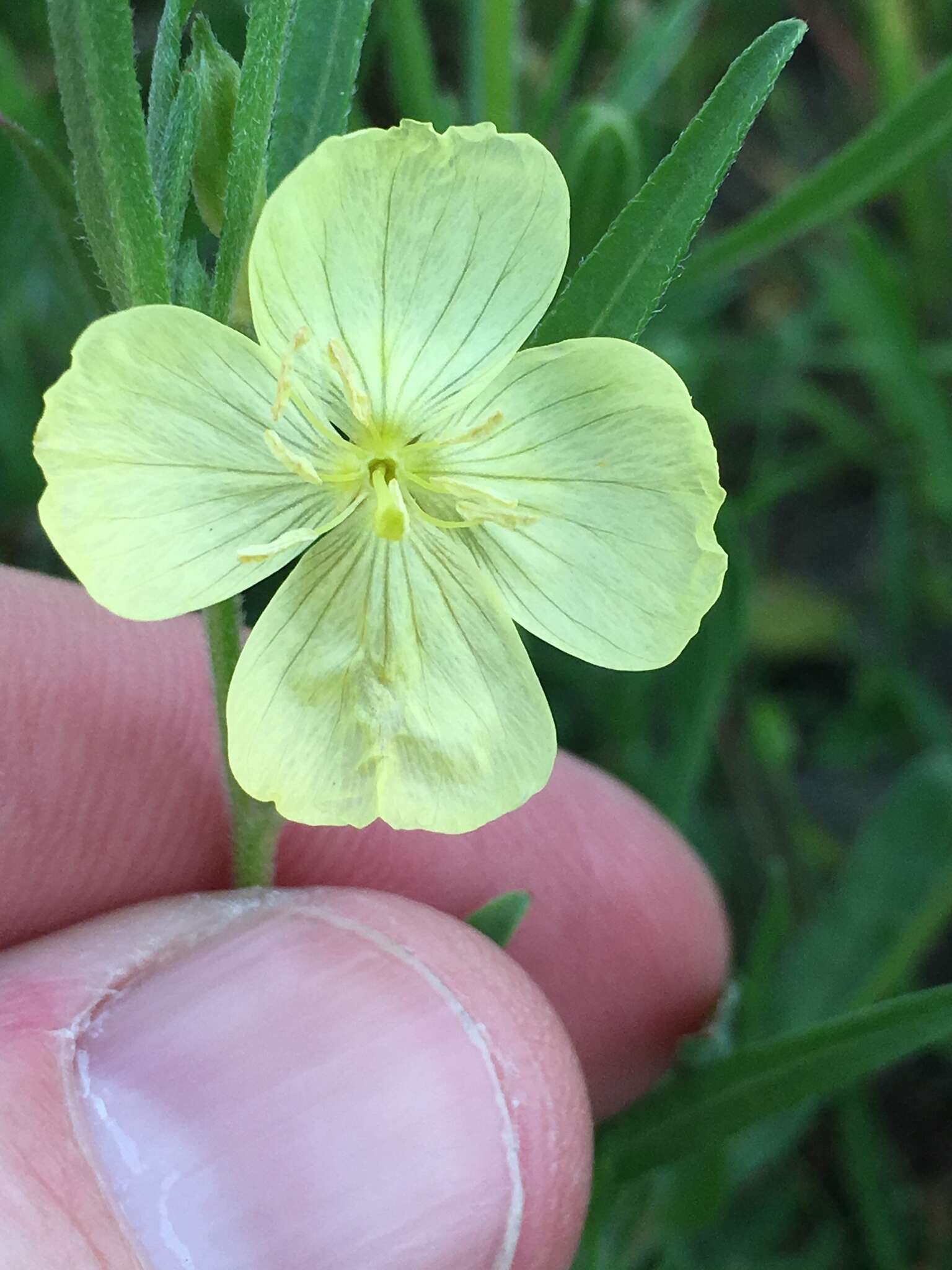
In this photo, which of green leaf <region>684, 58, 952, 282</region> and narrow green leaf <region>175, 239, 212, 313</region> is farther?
green leaf <region>684, 58, 952, 282</region>

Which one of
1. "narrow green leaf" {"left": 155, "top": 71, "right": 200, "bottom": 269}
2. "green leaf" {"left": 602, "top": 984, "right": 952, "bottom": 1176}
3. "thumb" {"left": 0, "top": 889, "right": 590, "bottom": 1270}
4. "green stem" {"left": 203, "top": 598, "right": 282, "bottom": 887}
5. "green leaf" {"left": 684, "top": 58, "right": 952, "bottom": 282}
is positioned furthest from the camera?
"green leaf" {"left": 684, "top": 58, "right": 952, "bottom": 282}

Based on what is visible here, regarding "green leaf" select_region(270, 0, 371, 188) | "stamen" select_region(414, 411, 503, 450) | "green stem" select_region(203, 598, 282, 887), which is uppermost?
"green leaf" select_region(270, 0, 371, 188)

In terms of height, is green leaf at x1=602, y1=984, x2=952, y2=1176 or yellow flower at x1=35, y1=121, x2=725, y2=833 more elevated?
yellow flower at x1=35, y1=121, x2=725, y2=833

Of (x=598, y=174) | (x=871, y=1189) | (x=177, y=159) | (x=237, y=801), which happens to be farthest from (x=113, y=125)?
(x=871, y=1189)

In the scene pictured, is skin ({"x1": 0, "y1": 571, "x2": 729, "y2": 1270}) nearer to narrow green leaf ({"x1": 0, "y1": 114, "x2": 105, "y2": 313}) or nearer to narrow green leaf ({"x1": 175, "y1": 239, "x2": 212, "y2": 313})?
narrow green leaf ({"x1": 0, "y1": 114, "x2": 105, "y2": 313})

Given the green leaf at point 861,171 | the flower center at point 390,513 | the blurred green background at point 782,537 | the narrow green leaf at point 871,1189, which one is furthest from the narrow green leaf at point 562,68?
the narrow green leaf at point 871,1189

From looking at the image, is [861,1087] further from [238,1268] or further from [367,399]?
[367,399]

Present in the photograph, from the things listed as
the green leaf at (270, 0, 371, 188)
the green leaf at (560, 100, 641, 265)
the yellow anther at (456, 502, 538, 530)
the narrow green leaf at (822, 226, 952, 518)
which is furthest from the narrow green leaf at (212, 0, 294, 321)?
the narrow green leaf at (822, 226, 952, 518)

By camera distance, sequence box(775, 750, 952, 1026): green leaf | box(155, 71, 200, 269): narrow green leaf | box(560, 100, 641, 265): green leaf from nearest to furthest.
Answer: box(155, 71, 200, 269): narrow green leaf → box(560, 100, 641, 265): green leaf → box(775, 750, 952, 1026): green leaf
